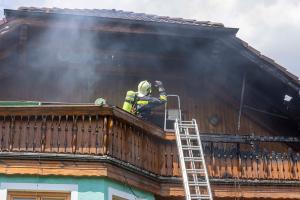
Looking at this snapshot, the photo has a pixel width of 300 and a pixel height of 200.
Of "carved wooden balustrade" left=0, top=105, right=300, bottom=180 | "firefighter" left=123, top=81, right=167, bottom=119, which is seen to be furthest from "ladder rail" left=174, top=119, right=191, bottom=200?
"firefighter" left=123, top=81, right=167, bottom=119

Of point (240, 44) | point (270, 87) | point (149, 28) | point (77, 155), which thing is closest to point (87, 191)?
point (77, 155)

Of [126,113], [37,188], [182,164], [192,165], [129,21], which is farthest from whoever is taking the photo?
[129,21]

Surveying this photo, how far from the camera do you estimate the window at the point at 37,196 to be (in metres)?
10.5

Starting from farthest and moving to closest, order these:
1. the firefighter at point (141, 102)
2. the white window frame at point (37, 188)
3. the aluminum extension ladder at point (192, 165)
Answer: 1. the firefighter at point (141, 102)
2. the aluminum extension ladder at point (192, 165)
3. the white window frame at point (37, 188)

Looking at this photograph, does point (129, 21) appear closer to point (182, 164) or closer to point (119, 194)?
point (182, 164)

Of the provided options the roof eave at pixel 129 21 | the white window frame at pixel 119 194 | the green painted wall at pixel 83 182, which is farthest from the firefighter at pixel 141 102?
the green painted wall at pixel 83 182

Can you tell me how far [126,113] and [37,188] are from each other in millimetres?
2292

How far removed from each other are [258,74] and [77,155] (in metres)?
6.70

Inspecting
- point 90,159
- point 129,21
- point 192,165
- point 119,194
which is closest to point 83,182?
point 90,159

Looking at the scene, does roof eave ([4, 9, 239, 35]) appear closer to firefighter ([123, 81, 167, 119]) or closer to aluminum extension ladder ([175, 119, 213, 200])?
firefighter ([123, 81, 167, 119])

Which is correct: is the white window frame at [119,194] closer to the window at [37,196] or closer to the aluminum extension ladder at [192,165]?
the window at [37,196]

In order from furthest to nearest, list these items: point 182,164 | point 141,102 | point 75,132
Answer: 1. point 141,102
2. point 182,164
3. point 75,132

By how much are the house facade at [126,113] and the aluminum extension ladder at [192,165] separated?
0.35 meters

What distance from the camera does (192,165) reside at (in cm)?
1191
